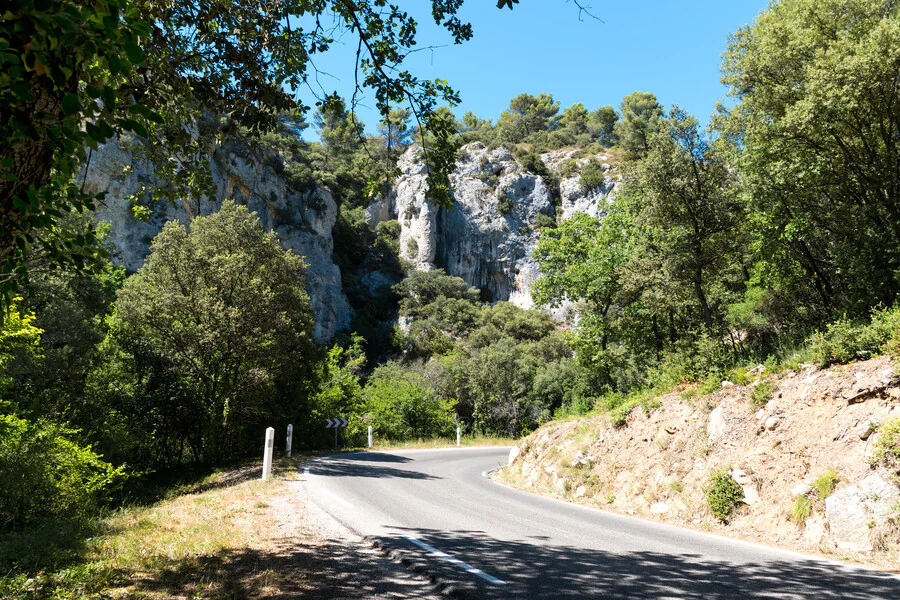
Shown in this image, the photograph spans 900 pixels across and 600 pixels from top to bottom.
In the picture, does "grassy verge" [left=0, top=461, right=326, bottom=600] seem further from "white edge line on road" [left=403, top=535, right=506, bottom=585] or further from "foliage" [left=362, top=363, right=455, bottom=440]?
"foliage" [left=362, top=363, right=455, bottom=440]

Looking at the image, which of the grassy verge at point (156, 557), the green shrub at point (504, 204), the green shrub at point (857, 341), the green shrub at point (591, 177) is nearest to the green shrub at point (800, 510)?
the green shrub at point (857, 341)

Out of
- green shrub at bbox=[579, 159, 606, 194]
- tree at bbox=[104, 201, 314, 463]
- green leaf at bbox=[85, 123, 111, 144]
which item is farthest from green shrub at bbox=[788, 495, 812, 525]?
green shrub at bbox=[579, 159, 606, 194]

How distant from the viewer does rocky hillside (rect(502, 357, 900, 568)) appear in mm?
6016

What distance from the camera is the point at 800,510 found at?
6566 millimetres

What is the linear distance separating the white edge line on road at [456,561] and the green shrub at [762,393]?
261 inches

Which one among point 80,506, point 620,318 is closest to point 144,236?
point 80,506

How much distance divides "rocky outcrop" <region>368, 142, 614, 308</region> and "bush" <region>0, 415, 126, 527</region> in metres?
65.0

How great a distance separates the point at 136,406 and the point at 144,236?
27.8m

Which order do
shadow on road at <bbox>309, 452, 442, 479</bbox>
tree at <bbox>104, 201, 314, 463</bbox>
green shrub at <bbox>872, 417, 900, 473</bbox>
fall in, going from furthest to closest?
tree at <bbox>104, 201, 314, 463</bbox>, shadow on road at <bbox>309, 452, 442, 479</bbox>, green shrub at <bbox>872, 417, 900, 473</bbox>

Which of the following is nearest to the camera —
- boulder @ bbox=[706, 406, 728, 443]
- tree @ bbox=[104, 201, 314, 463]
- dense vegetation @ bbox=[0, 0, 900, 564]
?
Answer: dense vegetation @ bbox=[0, 0, 900, 564]

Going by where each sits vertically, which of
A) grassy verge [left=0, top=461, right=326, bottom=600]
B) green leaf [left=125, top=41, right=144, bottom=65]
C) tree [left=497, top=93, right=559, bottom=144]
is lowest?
grassy verge [left=0, top=461, right=326, bottom=600]

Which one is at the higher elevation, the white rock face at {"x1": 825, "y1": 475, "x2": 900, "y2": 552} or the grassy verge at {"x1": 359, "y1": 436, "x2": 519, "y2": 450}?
the white rock face at {"x1": 825, "y1": 475, "x2": 900, "y2": 552}

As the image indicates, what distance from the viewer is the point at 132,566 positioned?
14.9ft

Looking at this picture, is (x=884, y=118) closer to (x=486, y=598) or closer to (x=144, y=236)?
(x=486, y=598)
